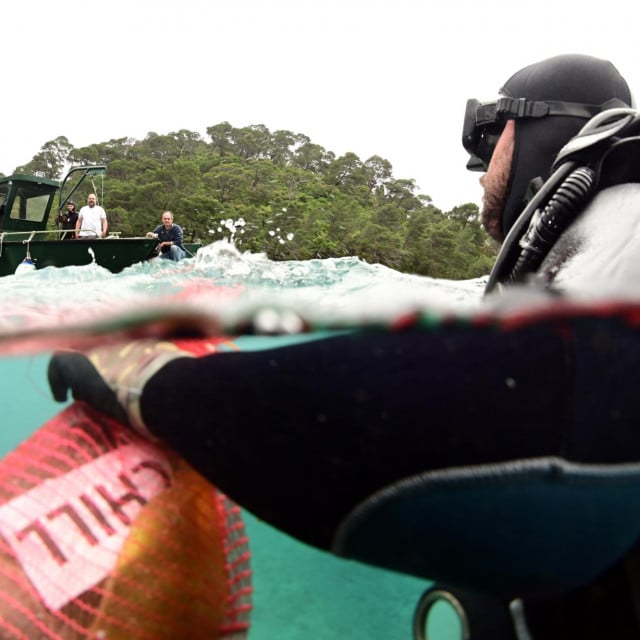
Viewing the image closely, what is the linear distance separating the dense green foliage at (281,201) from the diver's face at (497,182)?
16cm

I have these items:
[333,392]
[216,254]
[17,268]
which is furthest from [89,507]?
[17,268]

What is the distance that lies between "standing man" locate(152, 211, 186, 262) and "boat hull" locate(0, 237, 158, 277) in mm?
396

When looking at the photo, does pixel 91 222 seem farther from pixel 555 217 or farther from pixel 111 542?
pixel 111 542

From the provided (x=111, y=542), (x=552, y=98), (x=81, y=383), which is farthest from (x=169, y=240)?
(x=111, y=542)

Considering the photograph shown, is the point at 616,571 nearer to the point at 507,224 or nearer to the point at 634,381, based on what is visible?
the point at 634,381

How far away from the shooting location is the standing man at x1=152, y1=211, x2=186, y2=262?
9057 millimetres

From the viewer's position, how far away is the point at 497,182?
198 centimetres

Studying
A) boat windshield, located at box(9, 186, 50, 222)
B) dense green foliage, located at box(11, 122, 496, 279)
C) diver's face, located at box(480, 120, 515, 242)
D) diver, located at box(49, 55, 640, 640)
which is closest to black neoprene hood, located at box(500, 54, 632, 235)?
diver's face, located at box(480, 120, 515, 242)

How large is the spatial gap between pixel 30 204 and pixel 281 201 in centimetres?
583

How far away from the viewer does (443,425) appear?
2.09 ft

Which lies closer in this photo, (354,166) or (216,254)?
(216,254)

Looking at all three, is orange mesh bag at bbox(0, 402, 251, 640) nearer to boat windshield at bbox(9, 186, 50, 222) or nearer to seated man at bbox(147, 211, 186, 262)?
seated man at bbox(147, 211, 186, 262)

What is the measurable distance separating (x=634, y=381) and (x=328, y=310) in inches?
15.9

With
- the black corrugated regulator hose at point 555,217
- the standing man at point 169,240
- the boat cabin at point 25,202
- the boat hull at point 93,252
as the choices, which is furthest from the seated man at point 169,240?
the black corrugated regulator hose at point 555,217
